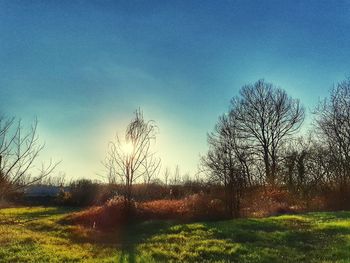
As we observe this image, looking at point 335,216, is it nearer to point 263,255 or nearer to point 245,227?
point 245,227

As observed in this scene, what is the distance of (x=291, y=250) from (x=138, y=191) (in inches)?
1165

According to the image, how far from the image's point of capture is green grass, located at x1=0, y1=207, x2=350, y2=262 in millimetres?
13375

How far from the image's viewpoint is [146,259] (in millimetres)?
12547

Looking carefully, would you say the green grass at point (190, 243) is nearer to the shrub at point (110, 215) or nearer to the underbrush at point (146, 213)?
the shrub at point (110, 215)

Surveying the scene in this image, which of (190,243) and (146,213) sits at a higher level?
(146,213)

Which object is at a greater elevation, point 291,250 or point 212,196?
point 212,196

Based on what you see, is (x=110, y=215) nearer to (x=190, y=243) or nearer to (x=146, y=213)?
(x=146, y=213)

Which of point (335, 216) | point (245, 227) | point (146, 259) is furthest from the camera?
point (335, 216)

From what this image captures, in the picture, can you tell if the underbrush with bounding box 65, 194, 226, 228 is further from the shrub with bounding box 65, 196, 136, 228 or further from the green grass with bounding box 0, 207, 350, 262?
the green grass with bounding box 0, 207, 350, 262

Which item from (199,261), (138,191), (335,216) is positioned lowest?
(199,261)

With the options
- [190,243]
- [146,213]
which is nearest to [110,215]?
[146,213]

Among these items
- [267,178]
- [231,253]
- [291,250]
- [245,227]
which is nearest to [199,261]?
[231,253]

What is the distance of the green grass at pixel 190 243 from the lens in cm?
1338

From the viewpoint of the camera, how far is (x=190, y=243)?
51.8ft
